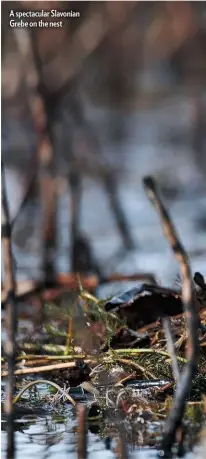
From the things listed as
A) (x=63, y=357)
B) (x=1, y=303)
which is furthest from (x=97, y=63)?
(x=63, y=357)

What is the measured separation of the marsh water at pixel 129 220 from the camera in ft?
7.66

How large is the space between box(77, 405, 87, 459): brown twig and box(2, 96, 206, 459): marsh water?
14mm

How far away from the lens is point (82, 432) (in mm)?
2316

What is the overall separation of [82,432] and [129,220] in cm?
313

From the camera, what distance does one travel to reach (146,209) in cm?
562

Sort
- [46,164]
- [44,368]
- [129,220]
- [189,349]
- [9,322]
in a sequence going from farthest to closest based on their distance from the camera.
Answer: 1. [129,220]
2. [46,164]
3. [44,368]
4. [9,322]
5. [189,349]

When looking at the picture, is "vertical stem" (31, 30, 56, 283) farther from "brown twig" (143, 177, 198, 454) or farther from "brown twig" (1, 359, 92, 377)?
"brown twig" (143, 177, 198, 454)

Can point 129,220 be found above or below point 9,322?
above

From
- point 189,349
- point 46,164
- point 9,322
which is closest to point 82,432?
point 9,322

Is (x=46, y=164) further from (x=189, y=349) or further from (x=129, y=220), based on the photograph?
(x=189, y=349)

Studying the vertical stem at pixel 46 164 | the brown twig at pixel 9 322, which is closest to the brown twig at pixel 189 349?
the brown twig at pixel 9 322

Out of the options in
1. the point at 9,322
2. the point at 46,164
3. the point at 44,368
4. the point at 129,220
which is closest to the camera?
the point at 9,322

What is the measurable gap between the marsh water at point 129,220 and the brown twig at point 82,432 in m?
0.01

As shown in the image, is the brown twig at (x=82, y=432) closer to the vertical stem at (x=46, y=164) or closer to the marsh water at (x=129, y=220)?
the marsh water at (x=129, y=220)
